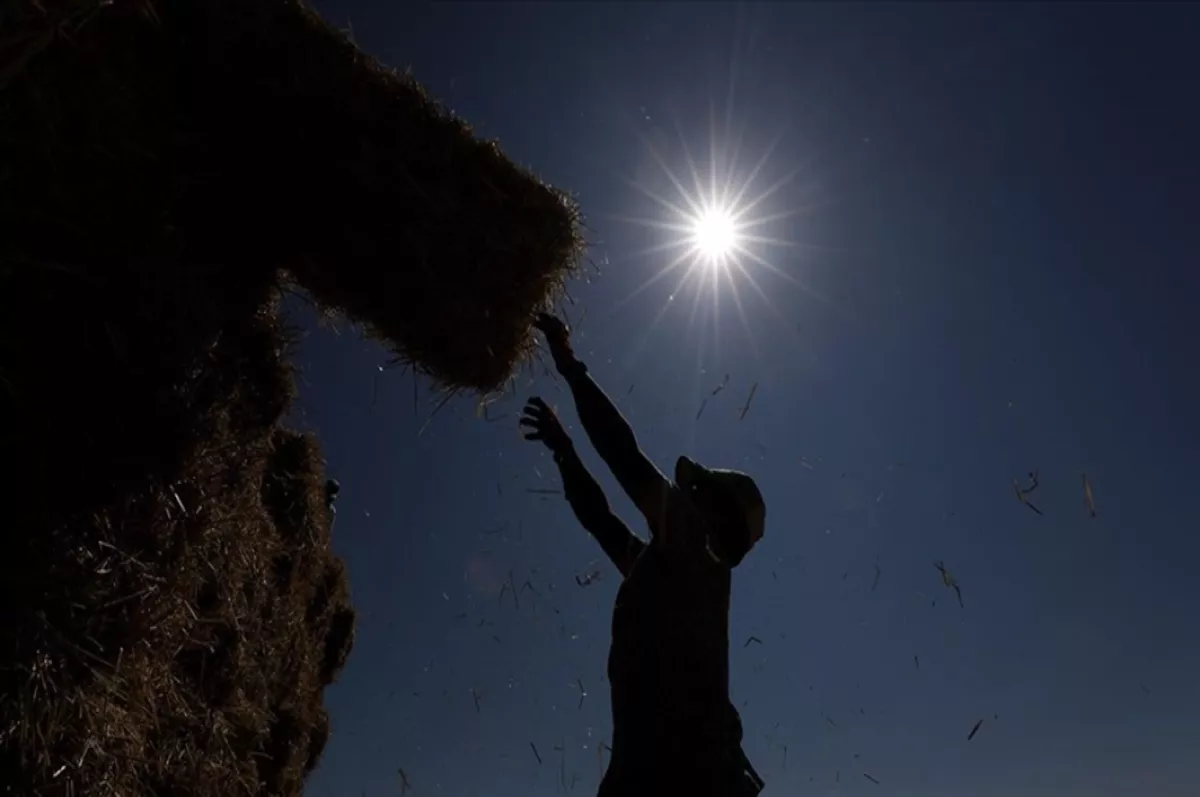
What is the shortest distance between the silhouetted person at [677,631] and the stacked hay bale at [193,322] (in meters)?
1.31

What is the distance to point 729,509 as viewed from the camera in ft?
12.1

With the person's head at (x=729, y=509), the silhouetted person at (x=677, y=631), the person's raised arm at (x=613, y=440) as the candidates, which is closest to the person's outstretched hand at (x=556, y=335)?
the person's raised arm at (x=613, y=440)

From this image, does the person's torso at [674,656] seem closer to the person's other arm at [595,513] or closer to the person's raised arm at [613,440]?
the person's raised arm at [613,440]

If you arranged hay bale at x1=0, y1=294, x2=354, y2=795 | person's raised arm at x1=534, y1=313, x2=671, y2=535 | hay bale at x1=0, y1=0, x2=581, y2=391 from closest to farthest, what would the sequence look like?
hay bale at x1=0, y1=294, x2=354, y2=795, hay bale at x1=0, y1=0, x2=581, y2=391, person's raised arm at x1=534, y1=313, x2=671, y2=535

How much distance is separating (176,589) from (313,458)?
6.46 feet

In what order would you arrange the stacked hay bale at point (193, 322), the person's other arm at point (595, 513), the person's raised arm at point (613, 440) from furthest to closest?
the person's other arm at point (595, 513) < the person's raised arm at point (613, 440) < the stacked hay bale at point (193, 322)

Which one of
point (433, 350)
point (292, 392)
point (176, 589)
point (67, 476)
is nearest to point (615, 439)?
point (433, 350)

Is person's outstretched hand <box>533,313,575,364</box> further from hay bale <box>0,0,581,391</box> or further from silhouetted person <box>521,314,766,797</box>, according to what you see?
silhouetted person <box>521,314,766,797</box>

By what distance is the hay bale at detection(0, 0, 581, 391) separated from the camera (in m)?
2.79

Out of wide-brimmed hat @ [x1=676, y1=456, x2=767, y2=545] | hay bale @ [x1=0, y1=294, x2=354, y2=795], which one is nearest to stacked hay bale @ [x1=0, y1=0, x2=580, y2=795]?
hay bale @ [x1=0, y1=294, x2=354, y2=795]

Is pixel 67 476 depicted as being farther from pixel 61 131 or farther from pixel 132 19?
pixel 132 19

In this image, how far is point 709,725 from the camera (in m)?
3.38

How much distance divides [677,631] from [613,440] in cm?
89

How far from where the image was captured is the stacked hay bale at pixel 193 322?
2.53 meters
